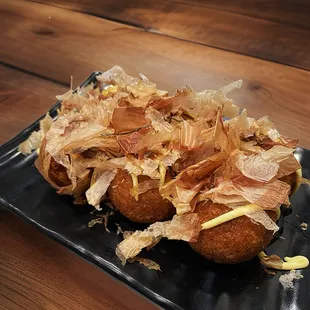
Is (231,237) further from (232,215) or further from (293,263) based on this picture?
(293,263)

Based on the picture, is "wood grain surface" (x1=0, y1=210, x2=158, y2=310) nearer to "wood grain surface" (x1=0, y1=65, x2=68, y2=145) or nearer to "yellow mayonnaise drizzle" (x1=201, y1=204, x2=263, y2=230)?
"yellow mayonnaise drizzle" (x1=201, y1=204, x2=263, y2=230)

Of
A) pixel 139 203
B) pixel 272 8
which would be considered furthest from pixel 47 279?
pixel 272 8

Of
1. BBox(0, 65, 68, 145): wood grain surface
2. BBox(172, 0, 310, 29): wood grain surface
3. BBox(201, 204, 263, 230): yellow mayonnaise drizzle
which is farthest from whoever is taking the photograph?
BBox(172, 0, 310, 29): wood grain surface

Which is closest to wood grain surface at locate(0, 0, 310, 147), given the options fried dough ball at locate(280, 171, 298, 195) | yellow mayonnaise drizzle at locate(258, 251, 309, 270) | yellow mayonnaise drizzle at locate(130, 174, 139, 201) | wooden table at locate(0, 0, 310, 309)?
wooden table at locate(0, 0, 310, 309)

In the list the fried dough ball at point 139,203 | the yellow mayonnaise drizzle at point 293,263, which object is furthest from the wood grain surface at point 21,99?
the yellow mayonnaise drizzle at point 293,263

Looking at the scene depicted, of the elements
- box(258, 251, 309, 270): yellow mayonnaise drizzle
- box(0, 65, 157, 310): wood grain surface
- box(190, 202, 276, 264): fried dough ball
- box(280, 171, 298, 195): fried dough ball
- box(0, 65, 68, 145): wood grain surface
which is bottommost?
box(0, 65, 157, 310): wood grain surface
